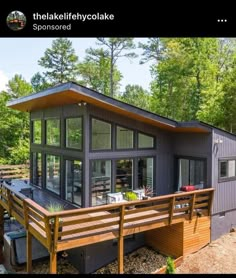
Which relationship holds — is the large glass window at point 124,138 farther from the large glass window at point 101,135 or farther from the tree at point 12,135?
the tree at point 12,135

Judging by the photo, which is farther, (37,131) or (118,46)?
(118,46)

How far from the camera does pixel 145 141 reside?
29.4ft

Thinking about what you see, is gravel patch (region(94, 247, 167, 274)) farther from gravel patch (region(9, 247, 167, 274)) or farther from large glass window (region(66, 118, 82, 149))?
large glass window (region(66, 118, 82, 149))


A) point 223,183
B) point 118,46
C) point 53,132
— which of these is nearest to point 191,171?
point 223,183

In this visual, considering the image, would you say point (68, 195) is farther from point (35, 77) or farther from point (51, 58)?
point (35, 77)

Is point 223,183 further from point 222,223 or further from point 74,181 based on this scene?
point 74,181

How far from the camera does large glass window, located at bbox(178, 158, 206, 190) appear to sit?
853 centimetres

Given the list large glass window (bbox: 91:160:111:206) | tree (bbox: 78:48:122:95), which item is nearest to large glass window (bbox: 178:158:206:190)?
large glass window (bbox: 91:160:111:206)

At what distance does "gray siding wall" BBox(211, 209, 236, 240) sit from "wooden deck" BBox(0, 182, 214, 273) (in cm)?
49

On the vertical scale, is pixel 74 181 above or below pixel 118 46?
below

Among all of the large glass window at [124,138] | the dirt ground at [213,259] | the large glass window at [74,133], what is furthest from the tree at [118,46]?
the dirt ground at [213,259]

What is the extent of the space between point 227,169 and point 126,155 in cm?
299
